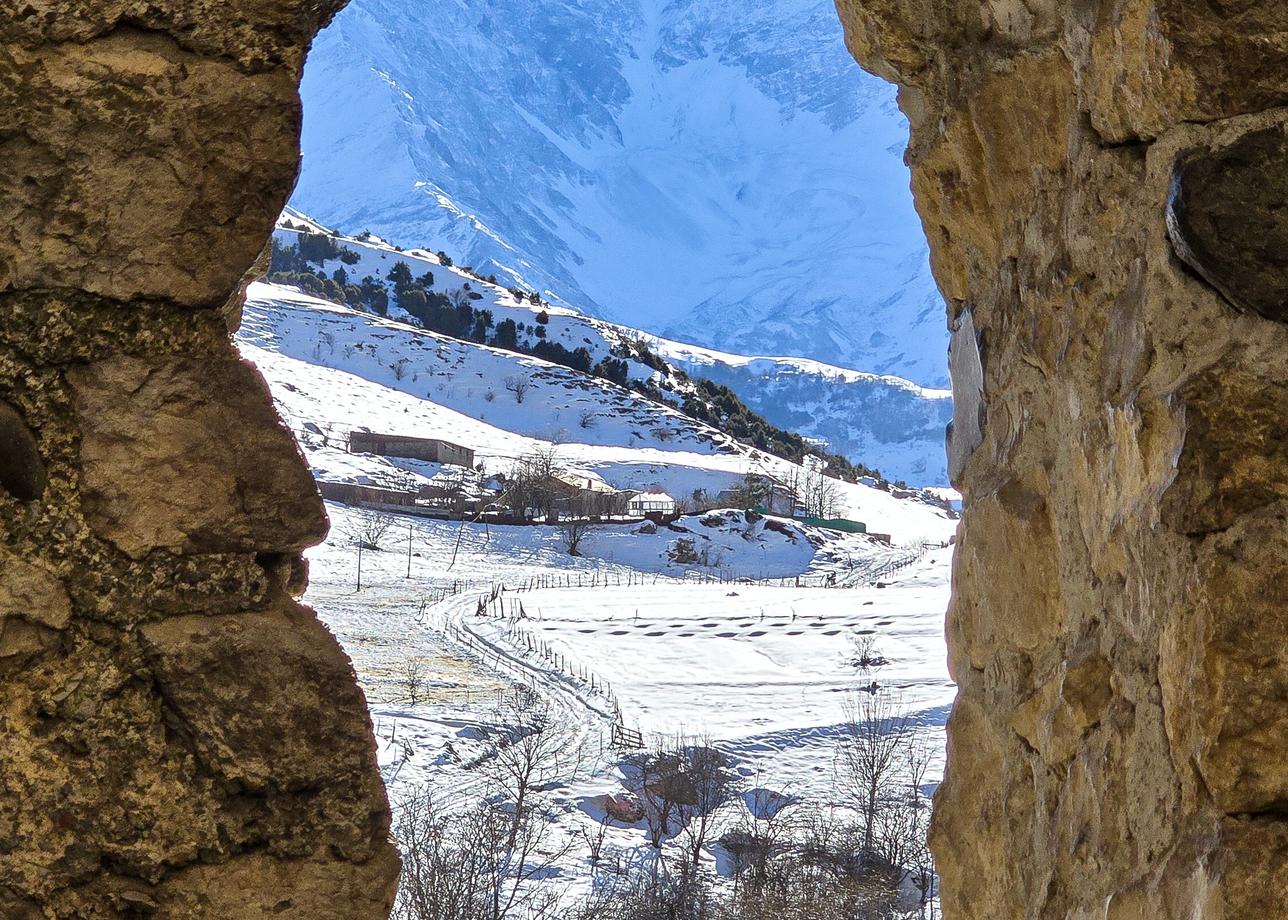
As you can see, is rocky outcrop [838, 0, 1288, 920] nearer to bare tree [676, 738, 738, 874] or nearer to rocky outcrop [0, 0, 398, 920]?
rocky outcrop [0, 0, 398, 920]

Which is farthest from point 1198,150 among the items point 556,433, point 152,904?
point 556,433

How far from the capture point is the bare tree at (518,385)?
56031mm

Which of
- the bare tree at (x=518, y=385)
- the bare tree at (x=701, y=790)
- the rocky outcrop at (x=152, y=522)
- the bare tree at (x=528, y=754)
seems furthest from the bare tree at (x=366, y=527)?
the rocky outcrop at (x=152, y=522)

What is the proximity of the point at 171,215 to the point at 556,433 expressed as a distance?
165 ft

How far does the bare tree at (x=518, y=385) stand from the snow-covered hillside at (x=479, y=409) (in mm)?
165

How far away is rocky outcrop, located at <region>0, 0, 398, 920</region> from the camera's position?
1.69 metres

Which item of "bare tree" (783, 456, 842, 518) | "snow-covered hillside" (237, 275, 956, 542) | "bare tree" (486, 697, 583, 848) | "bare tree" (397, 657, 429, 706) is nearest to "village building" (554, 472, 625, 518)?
"snow-covered hillside" (237, 275, 956, 542)

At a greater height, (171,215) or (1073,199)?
(1073,199)

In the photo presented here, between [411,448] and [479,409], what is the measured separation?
11.3m

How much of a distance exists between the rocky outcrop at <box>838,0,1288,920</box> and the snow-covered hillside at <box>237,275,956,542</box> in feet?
128

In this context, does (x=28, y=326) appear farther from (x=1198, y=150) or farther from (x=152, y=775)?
(x=1198, y=150)

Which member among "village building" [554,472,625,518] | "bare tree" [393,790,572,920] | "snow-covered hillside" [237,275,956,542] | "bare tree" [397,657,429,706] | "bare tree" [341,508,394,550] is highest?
"snow-covered hillside" [237,275,956,542]

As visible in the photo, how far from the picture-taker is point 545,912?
1217 cm

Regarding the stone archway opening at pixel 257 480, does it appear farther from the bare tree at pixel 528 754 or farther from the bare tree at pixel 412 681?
the bare tree at pixel 412 681
